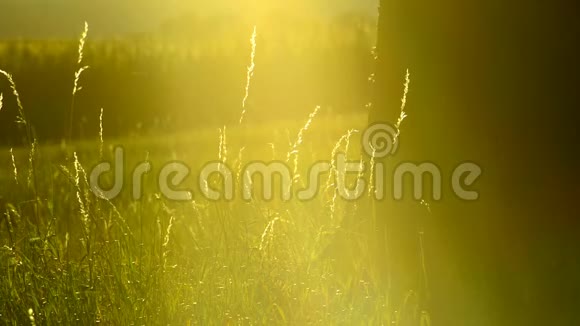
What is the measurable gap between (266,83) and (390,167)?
7.59 metres

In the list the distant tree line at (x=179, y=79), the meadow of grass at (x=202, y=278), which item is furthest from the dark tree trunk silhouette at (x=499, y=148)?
the distant tree line at (x=179, y=79)

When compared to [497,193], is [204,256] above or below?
below

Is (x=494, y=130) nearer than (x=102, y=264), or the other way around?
(x=494, y=130)

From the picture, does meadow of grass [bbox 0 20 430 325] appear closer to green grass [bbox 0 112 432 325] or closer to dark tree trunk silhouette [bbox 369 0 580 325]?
green grass [bbox 0 112 432 325]

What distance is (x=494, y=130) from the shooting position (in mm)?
3164

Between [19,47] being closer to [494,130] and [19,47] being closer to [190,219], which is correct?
[190,219]

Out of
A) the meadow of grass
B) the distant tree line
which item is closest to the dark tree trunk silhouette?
the meadow of grass

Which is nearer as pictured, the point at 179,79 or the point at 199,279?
the point at 199,279

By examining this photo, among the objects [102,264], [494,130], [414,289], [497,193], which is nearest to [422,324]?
[414,289]

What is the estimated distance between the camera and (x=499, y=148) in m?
3.17

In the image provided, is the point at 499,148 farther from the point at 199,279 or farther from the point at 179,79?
the point at 179,79

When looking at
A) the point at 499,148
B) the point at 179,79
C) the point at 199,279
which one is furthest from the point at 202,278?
the point at 179,79

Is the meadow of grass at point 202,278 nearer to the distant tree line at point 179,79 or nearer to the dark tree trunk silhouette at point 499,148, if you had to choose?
the dark tree trunk silhouette at point 499,148

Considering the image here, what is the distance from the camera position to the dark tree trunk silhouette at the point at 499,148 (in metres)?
3.11
